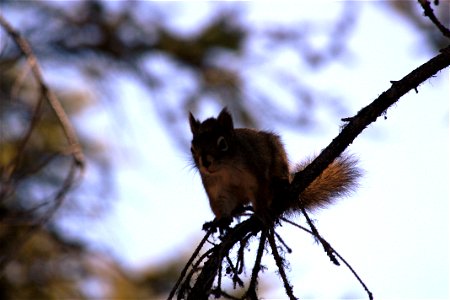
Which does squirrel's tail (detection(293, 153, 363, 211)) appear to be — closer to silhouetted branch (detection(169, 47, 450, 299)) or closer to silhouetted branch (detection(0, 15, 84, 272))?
silhouetted branch (detection(169, 47, 450, 299))

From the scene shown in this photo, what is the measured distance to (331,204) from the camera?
2.78 m

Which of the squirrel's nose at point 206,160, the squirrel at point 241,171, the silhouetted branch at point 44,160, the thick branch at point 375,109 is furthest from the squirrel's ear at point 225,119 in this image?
the thick branch at point 375,109

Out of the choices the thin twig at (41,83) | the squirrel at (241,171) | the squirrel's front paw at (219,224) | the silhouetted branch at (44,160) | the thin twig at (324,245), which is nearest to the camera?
the thin twig at (324,245)

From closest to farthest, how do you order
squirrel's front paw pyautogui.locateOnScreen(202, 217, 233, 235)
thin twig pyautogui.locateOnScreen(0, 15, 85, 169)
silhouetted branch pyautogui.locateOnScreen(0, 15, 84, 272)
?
squirrel's front paw pyautogui.locateOnScreen(202, 217, 233, 235), silhouetted branch pyautogui.locateOnScreen(0, 15, 84, 272), thin twig pyautogui.locateOnScreen(0, 15, 85, 169)

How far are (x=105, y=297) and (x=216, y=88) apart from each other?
1.89m

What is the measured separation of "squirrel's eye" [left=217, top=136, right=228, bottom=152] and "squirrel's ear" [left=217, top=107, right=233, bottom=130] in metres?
0.08

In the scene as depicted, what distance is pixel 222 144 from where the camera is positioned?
2.70 metres

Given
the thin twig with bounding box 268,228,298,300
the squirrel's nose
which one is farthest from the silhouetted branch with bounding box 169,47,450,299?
the squirrel's nose

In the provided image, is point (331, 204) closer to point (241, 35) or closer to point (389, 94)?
point (389, 94)

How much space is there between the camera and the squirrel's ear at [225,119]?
2.78 metres

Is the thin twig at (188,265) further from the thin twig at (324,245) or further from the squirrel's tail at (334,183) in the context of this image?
the squirrel's tail at (334,183)

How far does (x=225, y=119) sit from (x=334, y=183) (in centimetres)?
43

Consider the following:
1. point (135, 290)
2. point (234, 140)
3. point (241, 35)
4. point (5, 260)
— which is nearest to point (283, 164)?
point (234, 140)

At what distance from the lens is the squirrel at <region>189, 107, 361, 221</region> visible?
263 cm
